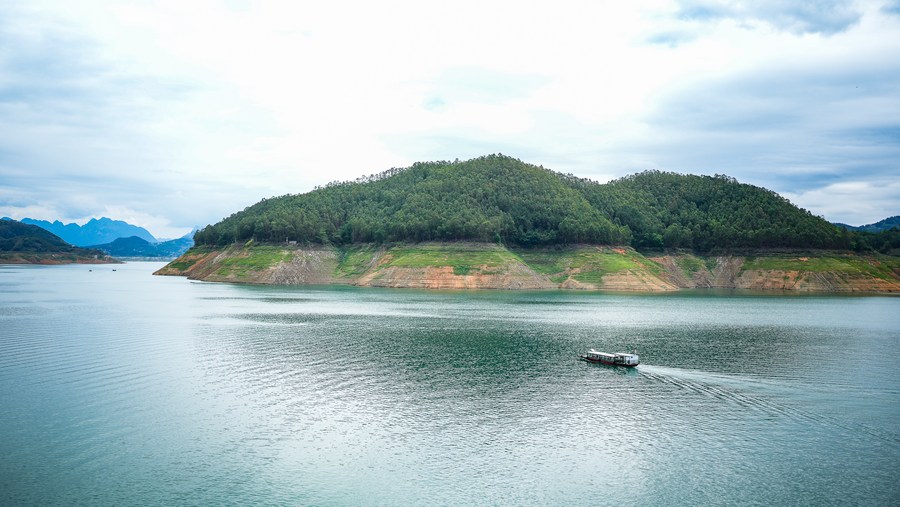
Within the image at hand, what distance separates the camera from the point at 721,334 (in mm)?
80938

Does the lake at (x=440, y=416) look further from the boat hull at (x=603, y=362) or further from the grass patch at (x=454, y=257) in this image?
the grass patch at (x=454, y=257)

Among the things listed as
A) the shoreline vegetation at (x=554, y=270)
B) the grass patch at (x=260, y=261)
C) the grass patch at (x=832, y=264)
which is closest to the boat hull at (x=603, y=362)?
the shoreline vegetation at (x=554, y=270)

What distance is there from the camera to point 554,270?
614 ft

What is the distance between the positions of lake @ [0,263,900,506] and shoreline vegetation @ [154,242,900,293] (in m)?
89.4

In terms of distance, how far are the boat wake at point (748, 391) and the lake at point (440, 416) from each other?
23cm

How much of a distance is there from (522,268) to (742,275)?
231 ft

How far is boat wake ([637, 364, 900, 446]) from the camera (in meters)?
41.2

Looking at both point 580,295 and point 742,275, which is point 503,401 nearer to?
point 580,295

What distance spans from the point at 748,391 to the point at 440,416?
25.5m

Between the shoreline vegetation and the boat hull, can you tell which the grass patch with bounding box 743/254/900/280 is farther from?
the boat hull

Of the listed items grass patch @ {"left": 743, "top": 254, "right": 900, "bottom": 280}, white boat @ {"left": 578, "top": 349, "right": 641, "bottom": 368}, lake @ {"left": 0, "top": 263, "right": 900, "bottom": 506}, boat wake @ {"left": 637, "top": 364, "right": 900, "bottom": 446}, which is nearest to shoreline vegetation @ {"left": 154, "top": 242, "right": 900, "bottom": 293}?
grass patch @ {"left": 743, "top": 254, "right": 900, "bottom": 280}

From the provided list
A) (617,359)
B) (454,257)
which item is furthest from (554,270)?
(617,359)

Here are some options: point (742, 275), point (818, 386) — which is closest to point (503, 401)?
point (818, 386)

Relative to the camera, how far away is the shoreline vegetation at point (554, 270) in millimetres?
173500
